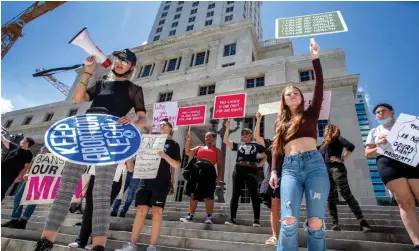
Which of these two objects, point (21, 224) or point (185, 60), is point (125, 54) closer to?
point (21, 224)

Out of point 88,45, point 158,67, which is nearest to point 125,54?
point 88,45

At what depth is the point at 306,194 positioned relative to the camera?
7.34ft

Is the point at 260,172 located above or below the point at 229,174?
below

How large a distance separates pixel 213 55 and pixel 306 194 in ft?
86.6

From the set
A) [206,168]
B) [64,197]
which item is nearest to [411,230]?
[206,168]

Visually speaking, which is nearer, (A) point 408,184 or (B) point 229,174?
(A) point 408,184

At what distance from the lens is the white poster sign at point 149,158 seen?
391 cm

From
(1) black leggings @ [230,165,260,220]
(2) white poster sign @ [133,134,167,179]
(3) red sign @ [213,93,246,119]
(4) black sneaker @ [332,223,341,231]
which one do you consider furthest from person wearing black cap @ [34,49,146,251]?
(3) red sign @ [213,93,246,119]

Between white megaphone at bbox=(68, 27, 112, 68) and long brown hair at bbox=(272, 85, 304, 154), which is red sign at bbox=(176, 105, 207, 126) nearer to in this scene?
white megaphone at bbox=(68, 27, 112, 68)

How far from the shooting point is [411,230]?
118 inches

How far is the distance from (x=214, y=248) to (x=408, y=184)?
298cm

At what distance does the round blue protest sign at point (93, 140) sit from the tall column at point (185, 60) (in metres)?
25.5

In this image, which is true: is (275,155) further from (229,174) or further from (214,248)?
(229,174)

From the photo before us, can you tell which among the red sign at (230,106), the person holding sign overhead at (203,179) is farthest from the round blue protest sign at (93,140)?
the red sign at (230,106)
